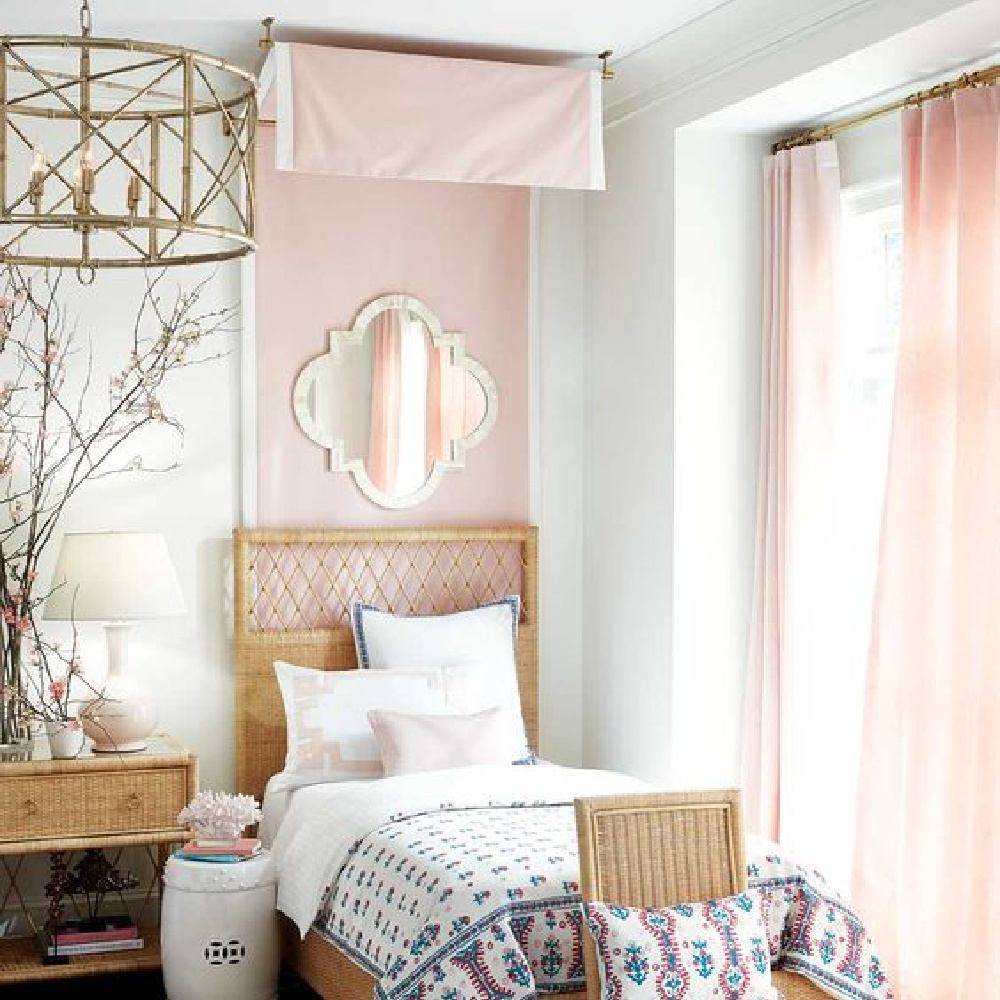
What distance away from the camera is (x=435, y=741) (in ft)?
14.5

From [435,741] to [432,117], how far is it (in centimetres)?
180

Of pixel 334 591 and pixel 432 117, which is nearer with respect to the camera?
pixel 432 117

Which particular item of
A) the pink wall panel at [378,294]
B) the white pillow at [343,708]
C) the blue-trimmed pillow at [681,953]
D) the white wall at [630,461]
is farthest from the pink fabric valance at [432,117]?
the blue-trimmed pillow at [681,953]

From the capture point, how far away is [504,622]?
5000 mm

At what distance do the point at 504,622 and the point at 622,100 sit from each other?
1.71 meters

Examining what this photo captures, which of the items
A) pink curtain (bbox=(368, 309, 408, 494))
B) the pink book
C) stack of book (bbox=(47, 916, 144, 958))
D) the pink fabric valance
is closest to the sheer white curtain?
the pink fabric valance

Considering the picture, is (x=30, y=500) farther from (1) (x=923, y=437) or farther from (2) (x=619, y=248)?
(1) (x=923, y=437)

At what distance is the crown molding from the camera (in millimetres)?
3738

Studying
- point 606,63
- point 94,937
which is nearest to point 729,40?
point 606,63

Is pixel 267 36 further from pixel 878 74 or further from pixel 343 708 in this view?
pixel 343 708

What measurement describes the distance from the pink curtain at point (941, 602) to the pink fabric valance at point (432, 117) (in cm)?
107

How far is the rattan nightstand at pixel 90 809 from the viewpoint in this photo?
4137mm

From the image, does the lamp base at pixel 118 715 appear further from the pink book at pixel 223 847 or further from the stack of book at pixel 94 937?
the stack of book at pixel 94 937

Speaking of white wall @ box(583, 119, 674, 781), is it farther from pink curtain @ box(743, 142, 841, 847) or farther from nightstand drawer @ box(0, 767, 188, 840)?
nightstand drawer @ box(0, 767, 188, 840)
